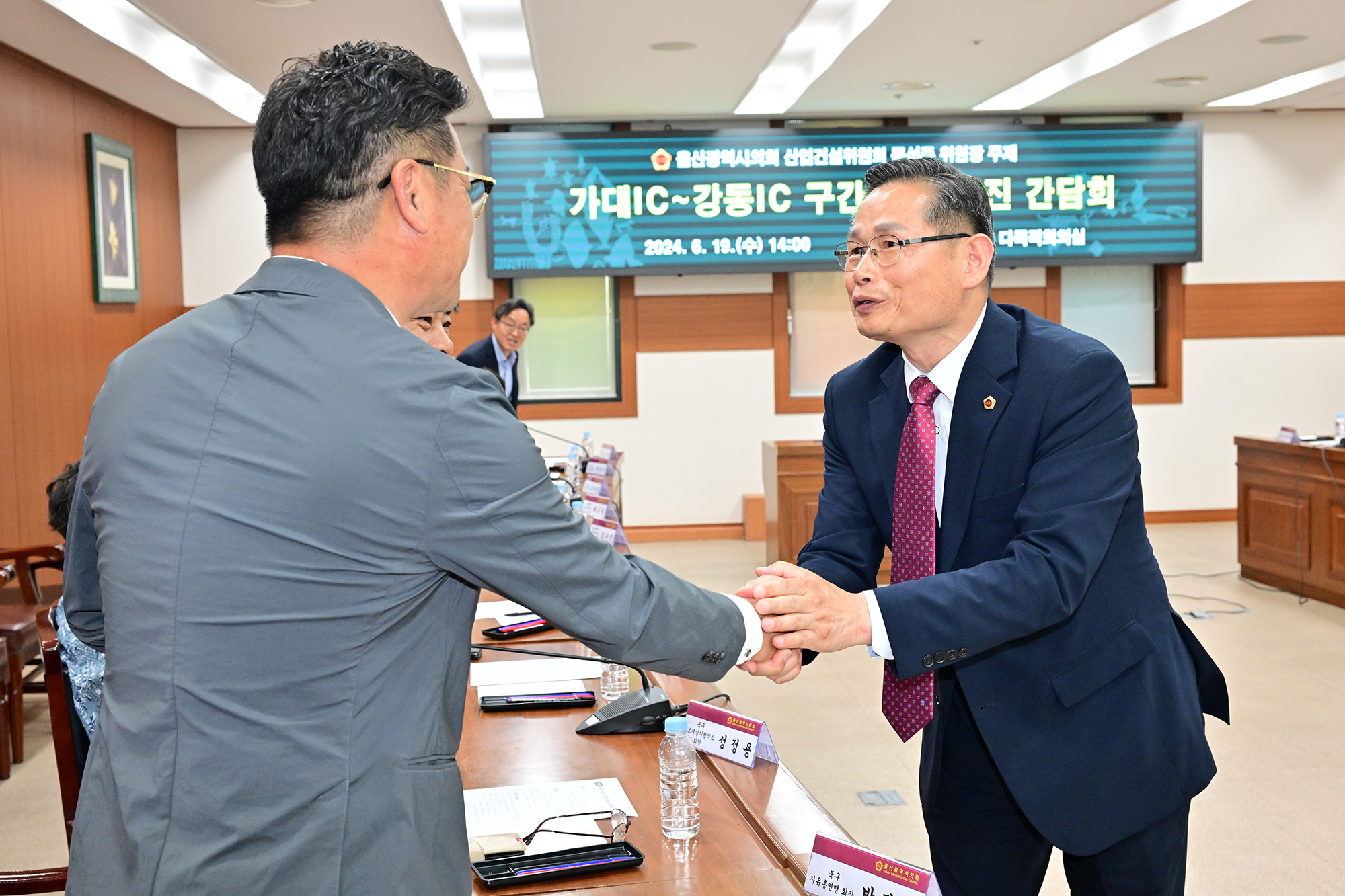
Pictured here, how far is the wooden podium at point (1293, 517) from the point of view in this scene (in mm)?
5859

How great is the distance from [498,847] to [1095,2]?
17.6 ft

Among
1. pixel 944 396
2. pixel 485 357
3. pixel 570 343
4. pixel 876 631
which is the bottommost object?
pixel 876 631

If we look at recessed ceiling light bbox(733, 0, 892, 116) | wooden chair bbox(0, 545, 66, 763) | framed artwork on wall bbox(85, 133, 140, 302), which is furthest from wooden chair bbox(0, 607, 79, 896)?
framed artwork on wall bbox(85, 133, 140, 302)

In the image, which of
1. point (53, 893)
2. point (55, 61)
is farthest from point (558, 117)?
point (53, 893)

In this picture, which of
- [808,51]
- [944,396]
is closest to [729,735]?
[944,396]

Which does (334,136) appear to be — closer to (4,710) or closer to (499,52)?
(4,710)

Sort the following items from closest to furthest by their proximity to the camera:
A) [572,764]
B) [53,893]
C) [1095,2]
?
[572,764]
[53,893]
[1095,2]

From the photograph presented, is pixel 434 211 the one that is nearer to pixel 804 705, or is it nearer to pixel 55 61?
pixel 804 705

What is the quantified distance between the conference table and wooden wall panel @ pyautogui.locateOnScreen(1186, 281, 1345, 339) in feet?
24.5

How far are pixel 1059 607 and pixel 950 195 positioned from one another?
704 mm

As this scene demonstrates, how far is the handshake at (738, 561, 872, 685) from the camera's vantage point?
1.67 m

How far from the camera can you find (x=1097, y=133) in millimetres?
7883

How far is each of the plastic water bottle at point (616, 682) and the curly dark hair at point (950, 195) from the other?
1.09 m

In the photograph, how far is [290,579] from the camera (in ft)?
3.26
